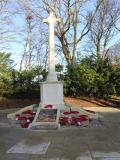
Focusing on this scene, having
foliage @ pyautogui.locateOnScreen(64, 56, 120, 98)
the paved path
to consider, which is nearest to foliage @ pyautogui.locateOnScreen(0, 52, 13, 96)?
foliage @ pyautogui.locateOnScreen(64, 56, 120, 98)

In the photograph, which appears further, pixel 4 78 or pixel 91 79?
pixel 4 78

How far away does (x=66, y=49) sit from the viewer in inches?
1102

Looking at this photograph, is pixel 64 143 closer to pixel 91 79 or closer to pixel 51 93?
pixel 51 93

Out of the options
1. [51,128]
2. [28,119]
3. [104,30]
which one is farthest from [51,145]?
[104,30]

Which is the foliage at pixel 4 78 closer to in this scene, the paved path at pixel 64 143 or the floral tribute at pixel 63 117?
the floral tribute at pixel 63 117

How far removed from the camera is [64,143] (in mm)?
9109

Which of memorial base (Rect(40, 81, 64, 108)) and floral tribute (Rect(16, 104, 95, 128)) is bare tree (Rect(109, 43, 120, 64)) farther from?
floral tribute (Rect(16, 104, 95, 128))

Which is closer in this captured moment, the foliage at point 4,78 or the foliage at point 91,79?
the foliage at point 91,79

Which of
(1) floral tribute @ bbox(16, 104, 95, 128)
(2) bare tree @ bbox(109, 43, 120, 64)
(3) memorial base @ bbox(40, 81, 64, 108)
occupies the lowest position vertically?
(1) floral tribute @ bbox(16, 104, 95, 128)

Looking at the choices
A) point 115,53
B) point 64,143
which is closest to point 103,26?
point 115,53

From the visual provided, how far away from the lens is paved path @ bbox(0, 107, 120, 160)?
7.63 metres

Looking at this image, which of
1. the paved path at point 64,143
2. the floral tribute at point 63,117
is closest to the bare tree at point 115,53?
the floral tribute at point 63,117

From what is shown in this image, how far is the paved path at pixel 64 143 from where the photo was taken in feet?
25.0

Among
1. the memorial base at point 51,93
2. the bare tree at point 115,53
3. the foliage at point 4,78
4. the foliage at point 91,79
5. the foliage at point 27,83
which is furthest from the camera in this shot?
the bare tree at point 115,53
